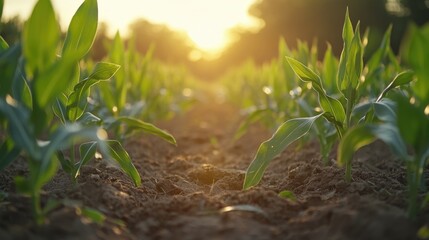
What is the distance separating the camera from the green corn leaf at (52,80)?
1.51m

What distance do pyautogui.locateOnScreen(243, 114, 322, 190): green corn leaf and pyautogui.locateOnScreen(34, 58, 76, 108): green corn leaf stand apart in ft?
3.19

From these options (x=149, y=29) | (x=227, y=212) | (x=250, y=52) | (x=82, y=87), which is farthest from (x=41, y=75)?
(x=149, y=29)

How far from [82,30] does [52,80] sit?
65cm

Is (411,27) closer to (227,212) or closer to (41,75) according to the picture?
(227,212)

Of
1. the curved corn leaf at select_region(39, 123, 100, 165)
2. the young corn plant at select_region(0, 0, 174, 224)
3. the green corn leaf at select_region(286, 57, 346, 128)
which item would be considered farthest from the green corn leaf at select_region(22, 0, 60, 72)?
the green corn leaf at select_region(286, 57, 346, 128)

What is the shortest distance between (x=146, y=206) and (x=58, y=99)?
0.73m

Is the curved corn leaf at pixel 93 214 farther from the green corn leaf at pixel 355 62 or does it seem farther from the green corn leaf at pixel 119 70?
the green corn leaf at pixel 119 70

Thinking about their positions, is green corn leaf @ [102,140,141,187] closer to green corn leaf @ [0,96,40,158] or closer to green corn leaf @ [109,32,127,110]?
green corn leaf @ [0,96,40,158]

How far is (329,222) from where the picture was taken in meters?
1.65

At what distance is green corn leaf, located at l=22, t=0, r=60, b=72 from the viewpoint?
4.92 ft

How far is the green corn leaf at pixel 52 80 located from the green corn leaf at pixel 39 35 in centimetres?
7

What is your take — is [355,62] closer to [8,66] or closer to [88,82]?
[88,82]

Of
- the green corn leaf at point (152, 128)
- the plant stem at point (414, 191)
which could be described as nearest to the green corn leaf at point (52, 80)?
the green corn leaf at point (152, 128)

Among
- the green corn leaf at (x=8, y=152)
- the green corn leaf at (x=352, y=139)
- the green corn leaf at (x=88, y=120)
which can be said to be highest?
the green corn leaf at (x=352, y=139)
